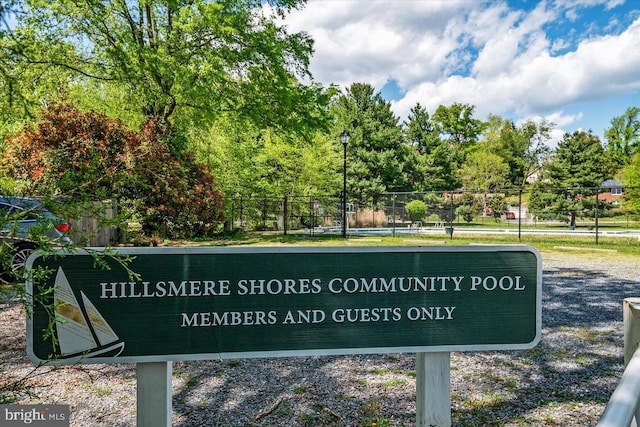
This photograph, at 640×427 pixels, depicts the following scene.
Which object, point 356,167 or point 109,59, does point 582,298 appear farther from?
point 356,167

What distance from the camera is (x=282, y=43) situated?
1423 cm

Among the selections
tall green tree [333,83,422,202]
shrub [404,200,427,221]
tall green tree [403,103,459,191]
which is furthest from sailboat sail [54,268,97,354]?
tall green tree [403,103,459,191]

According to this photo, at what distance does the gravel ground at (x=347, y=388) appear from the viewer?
2826mm

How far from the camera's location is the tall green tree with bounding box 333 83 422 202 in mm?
35344

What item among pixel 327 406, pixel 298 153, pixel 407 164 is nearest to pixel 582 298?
pixel 327 406

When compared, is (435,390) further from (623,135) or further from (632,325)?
(623,135)

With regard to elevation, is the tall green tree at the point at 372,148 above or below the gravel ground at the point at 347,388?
above

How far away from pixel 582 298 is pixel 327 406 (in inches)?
216

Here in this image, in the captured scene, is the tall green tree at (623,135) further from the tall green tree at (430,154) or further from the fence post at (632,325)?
the fence post at (632,325)

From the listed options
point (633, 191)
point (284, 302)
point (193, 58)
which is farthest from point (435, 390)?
point (633, 191)

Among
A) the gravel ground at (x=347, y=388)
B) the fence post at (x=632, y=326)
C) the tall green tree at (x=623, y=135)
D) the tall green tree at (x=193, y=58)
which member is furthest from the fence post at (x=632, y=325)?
the tall green tree at (x=623, y=135)

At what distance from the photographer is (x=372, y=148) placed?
121ft

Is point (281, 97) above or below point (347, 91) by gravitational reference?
below

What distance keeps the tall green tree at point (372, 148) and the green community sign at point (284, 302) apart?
3215cm
